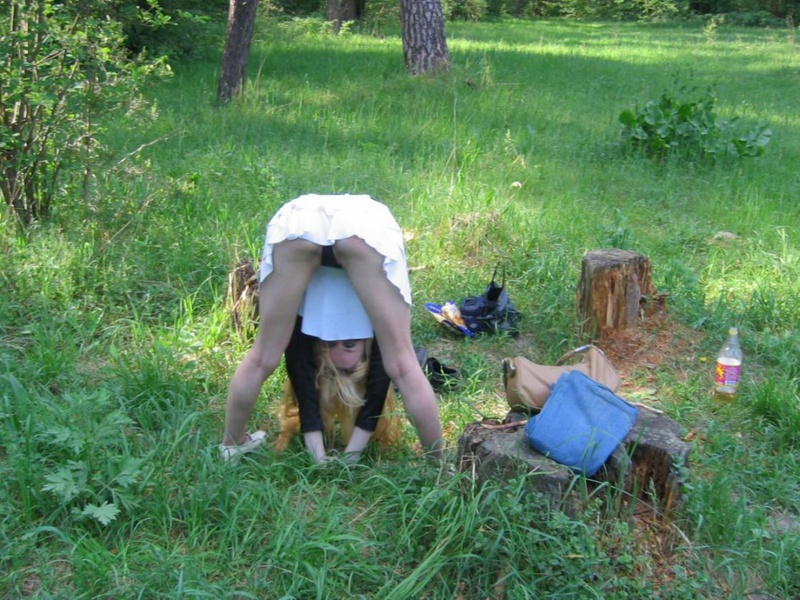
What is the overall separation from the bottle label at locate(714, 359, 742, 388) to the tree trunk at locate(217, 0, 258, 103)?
7.22 metres

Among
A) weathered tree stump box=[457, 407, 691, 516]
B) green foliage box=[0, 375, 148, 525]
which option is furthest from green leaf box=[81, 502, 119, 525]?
weathered tree stump box=[457, 407, 691, 516]

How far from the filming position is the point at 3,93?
5.43m

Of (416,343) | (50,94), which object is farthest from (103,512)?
(50,94)

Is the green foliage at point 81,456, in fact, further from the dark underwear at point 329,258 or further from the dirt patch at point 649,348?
the dirt patch at point 649,348

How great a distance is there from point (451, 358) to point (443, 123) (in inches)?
185

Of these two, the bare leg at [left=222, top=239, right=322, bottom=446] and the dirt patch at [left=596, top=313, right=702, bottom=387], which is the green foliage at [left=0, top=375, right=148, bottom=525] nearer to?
the bare leg at [left=222, top=239, right=322, bottom=446]

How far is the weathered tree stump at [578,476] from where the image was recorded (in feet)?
9.87

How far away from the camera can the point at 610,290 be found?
474cm

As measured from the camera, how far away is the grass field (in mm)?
3008

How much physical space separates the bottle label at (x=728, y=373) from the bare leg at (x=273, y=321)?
2.21 m

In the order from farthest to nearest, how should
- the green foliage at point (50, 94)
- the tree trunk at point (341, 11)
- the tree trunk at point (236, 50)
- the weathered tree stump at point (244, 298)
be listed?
the tree trunk at point (341, 11) < the tree trunk at point (236, 50) < the green foliage at point (50, 94) < the weathered tree stump at point (244, 298)

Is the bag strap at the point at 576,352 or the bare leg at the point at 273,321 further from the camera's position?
the bag strap at the point at 576,352

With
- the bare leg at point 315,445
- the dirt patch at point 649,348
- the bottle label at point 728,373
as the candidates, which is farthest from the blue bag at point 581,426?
the dirt patch at point 649,348

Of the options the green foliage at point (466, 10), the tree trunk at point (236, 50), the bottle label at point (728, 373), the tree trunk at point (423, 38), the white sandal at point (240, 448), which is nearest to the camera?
the white sandal at point (240, 448)
